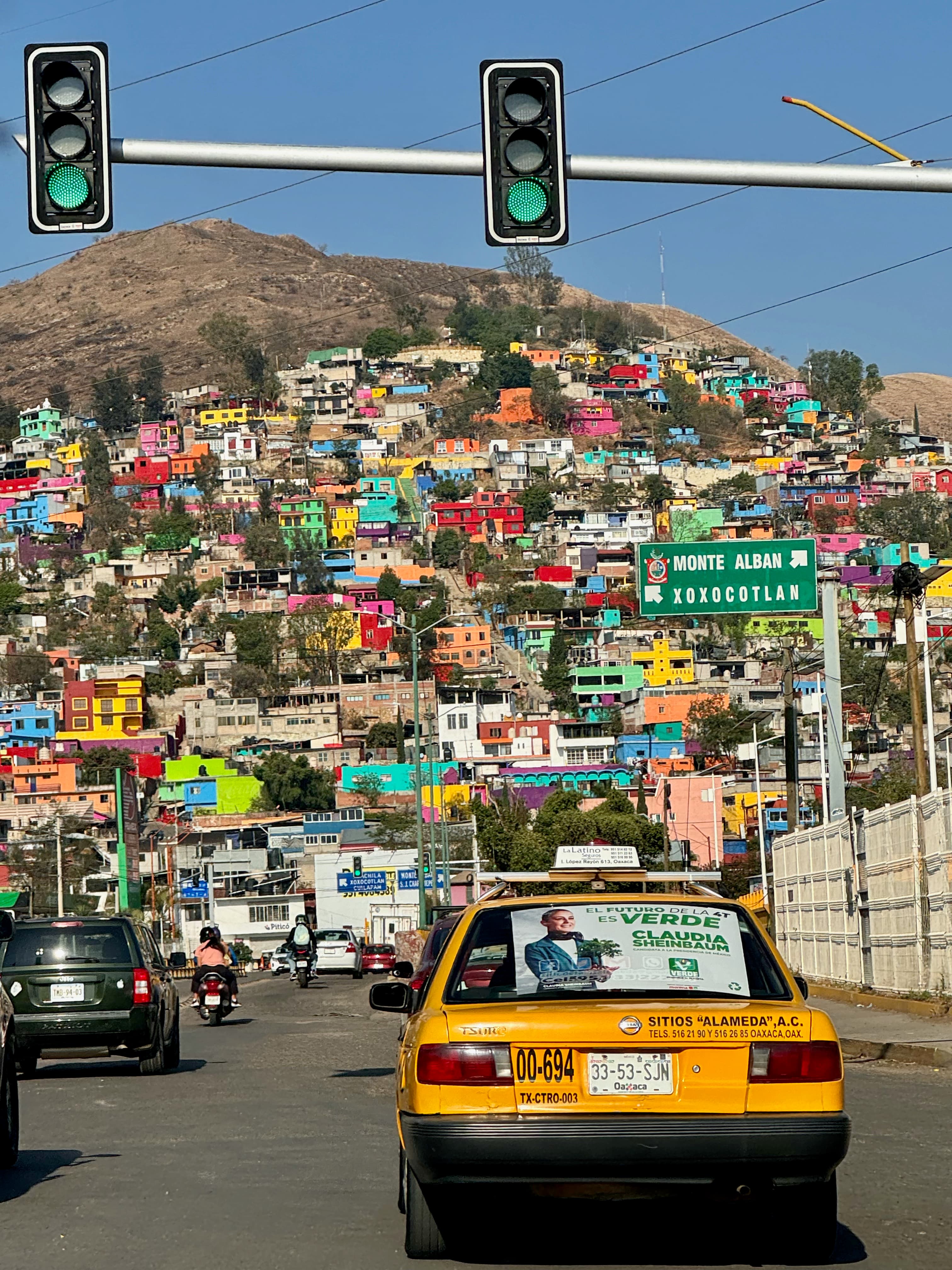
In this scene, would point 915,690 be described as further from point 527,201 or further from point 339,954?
point 527,201

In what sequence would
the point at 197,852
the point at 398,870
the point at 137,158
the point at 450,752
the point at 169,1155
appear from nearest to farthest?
the point at 169,1155 < the point at 137,158 < the point at 398,870 < the point at 197,852 < the point at 450,752

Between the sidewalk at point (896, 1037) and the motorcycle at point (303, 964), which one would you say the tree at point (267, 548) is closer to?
the motorcycle at point (303, 964)

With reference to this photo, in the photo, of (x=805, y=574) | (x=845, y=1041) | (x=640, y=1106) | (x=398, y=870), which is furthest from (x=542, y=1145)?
(x=398, y=870)

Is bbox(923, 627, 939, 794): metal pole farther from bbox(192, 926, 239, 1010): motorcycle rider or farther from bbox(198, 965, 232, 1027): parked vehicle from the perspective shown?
bbox(198, 965, 232, 1027): parked vehicle

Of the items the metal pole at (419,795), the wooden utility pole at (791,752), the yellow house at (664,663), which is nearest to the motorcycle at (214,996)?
the wooden utility pole at (791,752)

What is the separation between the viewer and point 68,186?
12.7 metres

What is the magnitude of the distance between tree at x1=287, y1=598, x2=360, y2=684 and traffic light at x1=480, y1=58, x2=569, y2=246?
143121 mm

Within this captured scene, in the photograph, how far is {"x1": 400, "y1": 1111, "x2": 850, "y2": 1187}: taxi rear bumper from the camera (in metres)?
7.30

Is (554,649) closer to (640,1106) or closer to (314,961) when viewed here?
(314,961)

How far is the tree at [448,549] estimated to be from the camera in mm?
185375

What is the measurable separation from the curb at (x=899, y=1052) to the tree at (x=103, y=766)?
353 ft

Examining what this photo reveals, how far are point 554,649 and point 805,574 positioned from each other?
126 meters

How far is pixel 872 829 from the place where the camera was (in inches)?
958

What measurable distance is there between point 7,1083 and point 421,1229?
4189 mm
